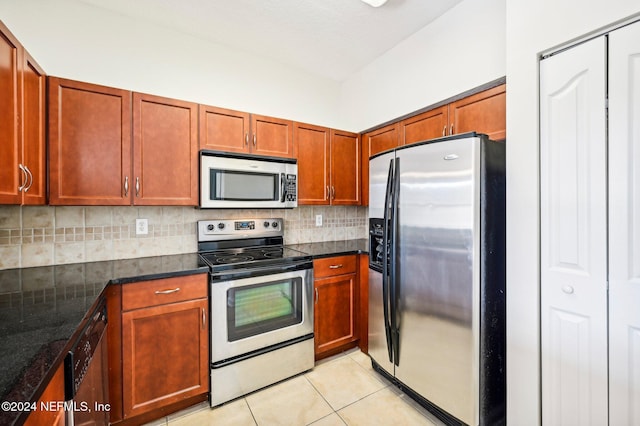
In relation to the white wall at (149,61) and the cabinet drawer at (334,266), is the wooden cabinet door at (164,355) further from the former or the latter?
the white wall at (149,61)

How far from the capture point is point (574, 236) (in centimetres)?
129

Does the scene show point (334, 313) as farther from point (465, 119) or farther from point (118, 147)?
point (118, 147)

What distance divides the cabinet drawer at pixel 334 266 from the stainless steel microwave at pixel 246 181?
22.4 inches

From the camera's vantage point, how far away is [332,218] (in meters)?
3.12

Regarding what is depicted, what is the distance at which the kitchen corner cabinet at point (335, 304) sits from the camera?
2314 mm

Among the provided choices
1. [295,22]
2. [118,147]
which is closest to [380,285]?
[118,147]

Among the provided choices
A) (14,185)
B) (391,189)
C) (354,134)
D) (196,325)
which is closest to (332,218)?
(354,134)

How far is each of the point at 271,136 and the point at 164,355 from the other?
1770mm

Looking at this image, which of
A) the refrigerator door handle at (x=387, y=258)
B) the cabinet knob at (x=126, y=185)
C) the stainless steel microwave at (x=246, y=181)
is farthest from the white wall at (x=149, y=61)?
the refrigerator door handle at (x=387, y=258)

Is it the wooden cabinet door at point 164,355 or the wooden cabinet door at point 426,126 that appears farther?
the wooden cabinet door at point 426,126

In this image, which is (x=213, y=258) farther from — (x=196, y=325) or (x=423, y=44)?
(x=423, y=44)

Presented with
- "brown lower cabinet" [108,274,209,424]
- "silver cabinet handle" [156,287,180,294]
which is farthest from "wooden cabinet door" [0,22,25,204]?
"silver cabinet handle" [156,287,180,294]

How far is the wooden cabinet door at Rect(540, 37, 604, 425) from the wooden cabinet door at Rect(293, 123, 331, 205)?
5.57ft

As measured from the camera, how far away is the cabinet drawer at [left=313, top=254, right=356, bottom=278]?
7.52 ft
